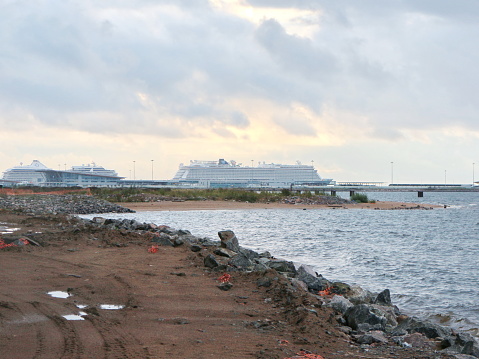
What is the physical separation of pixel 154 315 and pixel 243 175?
128 m

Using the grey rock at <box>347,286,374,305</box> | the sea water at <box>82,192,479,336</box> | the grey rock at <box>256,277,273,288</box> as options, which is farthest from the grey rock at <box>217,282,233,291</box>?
the sea water at <box>82,192,479,336</box>

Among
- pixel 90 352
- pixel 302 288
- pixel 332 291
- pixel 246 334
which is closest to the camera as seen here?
pixel 90 352

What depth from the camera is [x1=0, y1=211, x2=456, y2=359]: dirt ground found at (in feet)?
18.3

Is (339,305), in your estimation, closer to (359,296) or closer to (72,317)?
(359,296)

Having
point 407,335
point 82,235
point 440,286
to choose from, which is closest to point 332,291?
point 407,335

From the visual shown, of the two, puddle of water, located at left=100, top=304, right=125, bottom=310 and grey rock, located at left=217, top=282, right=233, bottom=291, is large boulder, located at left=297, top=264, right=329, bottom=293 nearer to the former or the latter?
grey rock, located at left=217, top=282, right=233, bottom=291

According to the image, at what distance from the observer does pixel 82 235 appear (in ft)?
49.8

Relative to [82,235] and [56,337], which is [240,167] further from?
[56,337]

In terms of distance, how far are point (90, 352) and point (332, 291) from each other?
6000 millimetres

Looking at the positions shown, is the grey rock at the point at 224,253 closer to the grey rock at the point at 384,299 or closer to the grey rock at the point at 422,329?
the grey rock at the point at 384,299

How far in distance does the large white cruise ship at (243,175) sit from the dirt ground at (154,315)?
12057 centimetres

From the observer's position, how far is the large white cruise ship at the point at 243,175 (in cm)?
13388

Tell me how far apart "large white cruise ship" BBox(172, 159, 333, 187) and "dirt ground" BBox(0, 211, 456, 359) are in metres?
121

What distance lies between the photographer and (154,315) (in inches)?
281
